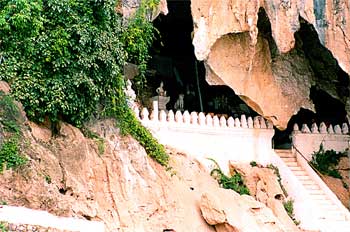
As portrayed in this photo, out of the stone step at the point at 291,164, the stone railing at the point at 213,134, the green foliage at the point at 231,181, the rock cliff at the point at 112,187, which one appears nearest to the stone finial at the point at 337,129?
the stone step at the point at 291,164

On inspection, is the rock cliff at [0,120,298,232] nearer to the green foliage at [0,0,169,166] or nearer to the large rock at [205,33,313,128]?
the green foliage at [0,0,169,166]

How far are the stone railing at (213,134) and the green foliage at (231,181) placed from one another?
1.13ft

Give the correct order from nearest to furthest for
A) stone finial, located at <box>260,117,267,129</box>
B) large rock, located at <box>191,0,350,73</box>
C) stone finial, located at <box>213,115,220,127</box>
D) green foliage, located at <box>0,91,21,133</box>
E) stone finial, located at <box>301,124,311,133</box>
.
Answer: green foliage, located at <box>0,91,21,133</box>, large rock, located at <box>191,0,350,73</box>, stone finial, located at <box>213,115,220,127</box>, stone finial, located at <box>260,117,267,129</box>, stone finial, located at <box>301,124,311,133</box>

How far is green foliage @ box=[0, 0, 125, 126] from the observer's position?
1320cm

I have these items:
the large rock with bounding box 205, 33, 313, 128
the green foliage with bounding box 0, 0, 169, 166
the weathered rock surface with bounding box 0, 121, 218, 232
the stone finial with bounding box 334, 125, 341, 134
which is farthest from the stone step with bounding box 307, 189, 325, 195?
the green foliage with bounding box 0, 0, 169, 166

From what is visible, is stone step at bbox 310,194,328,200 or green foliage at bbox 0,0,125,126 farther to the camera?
stone step at bbox 310,194,328,200

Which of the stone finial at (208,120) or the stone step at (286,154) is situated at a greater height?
the stone finial at (208,120)

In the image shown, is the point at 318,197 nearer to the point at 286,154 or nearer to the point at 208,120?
the point at 286,154

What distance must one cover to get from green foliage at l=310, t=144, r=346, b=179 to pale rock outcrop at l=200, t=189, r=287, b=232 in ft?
12.2

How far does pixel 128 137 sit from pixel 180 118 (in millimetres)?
3022

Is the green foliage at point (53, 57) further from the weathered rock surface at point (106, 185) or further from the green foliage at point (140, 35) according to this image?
the green foliage at point (140, 35)

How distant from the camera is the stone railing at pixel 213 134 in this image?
17.2 m

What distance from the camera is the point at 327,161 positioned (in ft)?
64.0

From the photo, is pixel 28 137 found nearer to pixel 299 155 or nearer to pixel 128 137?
pixel 128 137
